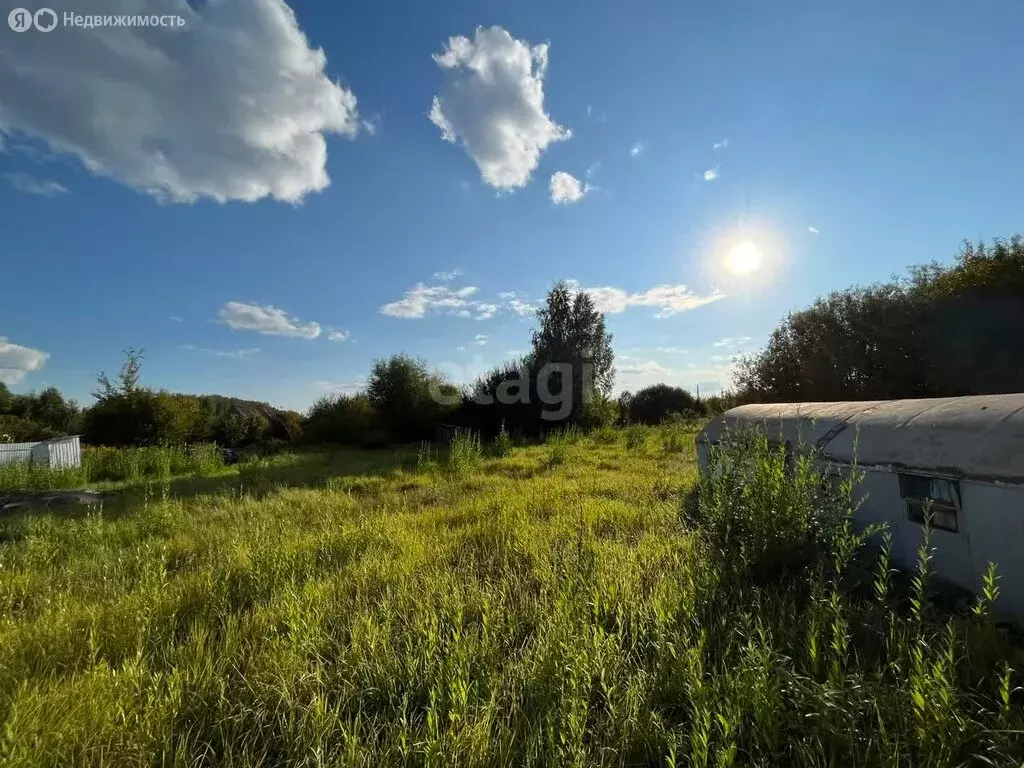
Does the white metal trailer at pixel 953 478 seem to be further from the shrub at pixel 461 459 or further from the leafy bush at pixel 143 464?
the leafy bush at pixel 143 464

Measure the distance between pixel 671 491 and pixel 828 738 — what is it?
170 inches

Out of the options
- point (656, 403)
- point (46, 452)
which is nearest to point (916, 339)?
point (656, 403)

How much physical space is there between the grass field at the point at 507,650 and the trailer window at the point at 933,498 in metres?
0.47

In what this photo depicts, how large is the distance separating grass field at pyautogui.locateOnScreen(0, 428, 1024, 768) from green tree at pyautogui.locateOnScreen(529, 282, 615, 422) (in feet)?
44.9

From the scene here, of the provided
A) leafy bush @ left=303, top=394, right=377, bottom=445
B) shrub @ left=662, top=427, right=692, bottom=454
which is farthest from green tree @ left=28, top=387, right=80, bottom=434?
shrub @ left=662, top=427, right=692, bottom=454

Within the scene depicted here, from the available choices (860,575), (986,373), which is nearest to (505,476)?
(860,575)

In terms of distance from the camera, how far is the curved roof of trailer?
2408 mm

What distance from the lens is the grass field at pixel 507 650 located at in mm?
1526

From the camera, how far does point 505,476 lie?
7.71 m

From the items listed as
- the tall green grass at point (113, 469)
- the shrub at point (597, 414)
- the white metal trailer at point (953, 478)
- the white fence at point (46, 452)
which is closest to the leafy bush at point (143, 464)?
the tall green grass at point (113, 469)

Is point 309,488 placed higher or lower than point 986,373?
lower

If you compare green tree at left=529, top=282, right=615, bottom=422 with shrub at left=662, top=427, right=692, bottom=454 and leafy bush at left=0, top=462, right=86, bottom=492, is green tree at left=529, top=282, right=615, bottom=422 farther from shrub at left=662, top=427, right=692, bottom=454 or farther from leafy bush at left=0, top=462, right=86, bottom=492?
leafy bush at left=0, top=462, right=86, bottom=492

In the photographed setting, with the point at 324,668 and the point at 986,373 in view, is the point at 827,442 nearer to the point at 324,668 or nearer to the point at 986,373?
the point at 324,668

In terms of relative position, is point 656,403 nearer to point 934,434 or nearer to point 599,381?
point 599,381
